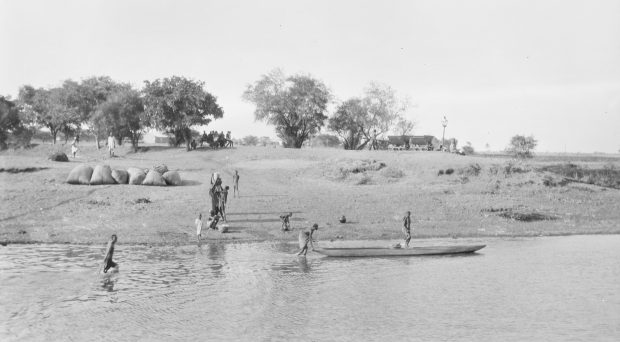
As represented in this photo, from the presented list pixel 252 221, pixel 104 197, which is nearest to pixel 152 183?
pixel 104 197

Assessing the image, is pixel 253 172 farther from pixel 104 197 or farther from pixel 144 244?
pixel 144 244

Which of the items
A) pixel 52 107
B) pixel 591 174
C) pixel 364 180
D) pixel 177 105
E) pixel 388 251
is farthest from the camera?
pixel 52 107

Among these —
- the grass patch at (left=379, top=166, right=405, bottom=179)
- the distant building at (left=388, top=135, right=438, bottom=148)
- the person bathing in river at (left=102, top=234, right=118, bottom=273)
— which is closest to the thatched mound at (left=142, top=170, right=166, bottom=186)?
the grass patch at (left=379, top=166, right=405, bottom=179)

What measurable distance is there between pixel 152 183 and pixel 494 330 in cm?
3195

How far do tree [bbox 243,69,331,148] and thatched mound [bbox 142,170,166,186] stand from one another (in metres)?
41.9

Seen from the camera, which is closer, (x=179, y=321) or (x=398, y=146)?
(x=179, y=321)

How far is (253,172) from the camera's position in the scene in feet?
184

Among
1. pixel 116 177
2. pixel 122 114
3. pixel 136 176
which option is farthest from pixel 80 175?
pixel 122 114

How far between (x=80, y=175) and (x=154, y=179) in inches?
207

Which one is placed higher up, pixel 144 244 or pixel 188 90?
pixel 188 90

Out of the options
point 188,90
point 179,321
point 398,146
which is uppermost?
point 188,90

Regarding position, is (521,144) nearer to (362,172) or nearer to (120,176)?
(362,172)

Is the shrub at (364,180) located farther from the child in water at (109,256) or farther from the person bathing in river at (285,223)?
the child in water at (109,256)

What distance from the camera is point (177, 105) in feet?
245
